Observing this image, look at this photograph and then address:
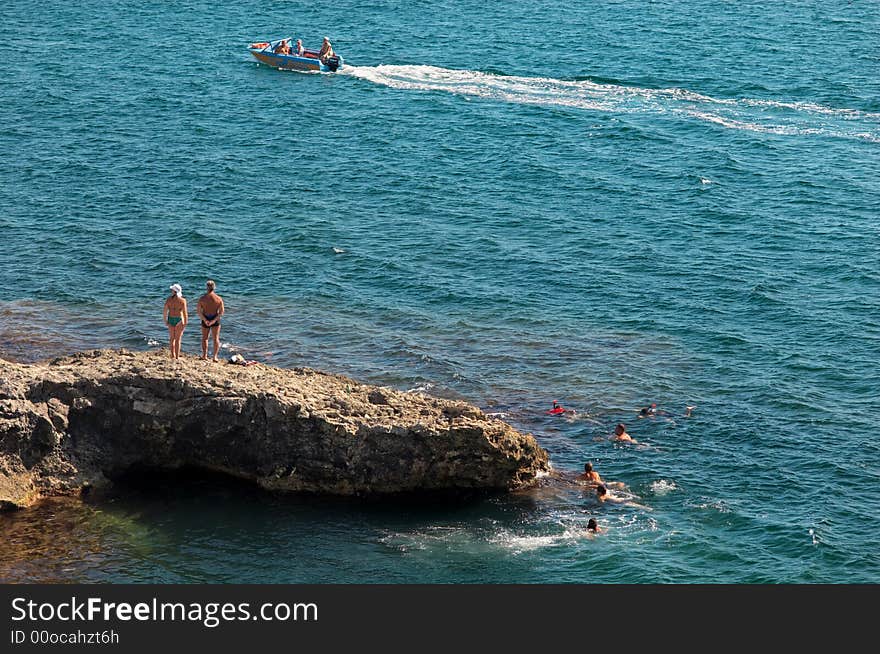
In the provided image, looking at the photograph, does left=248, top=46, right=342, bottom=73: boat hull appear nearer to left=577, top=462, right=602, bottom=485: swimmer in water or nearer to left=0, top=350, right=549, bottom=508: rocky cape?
left=577, top=462, right=602, bottom=485: swimmer in water

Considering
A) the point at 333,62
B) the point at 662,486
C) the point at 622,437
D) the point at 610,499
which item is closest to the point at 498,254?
the point at 622,437

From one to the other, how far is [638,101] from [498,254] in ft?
89.1

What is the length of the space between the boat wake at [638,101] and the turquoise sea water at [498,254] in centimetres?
30

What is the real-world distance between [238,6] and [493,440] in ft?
255

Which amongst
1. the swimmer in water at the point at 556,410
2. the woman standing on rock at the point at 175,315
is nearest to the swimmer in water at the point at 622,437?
the swimmer in water at the point at 556,410

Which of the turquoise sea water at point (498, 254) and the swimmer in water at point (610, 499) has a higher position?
the turquoise sea water at point (498, 254)

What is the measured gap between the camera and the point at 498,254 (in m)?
57.1

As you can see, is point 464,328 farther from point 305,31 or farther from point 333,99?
point 305,31

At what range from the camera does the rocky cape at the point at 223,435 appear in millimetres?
34312

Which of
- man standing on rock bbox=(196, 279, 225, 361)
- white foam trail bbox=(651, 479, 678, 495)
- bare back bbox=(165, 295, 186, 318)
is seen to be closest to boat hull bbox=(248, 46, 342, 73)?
man standing on rock bbox=(196, 279, 225, 361)

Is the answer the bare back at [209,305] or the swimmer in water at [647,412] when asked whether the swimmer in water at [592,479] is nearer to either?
the swimmer in water at [647,412]

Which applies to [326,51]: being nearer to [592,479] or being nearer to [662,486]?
[592,479]

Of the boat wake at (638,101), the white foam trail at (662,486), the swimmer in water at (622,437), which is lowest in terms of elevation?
the white foam trail at (662,486)

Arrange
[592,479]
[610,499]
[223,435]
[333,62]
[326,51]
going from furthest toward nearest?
1. [326,51]
2. [333,62]
3. [592,479]
4. [610,499]
5. [223,435]
